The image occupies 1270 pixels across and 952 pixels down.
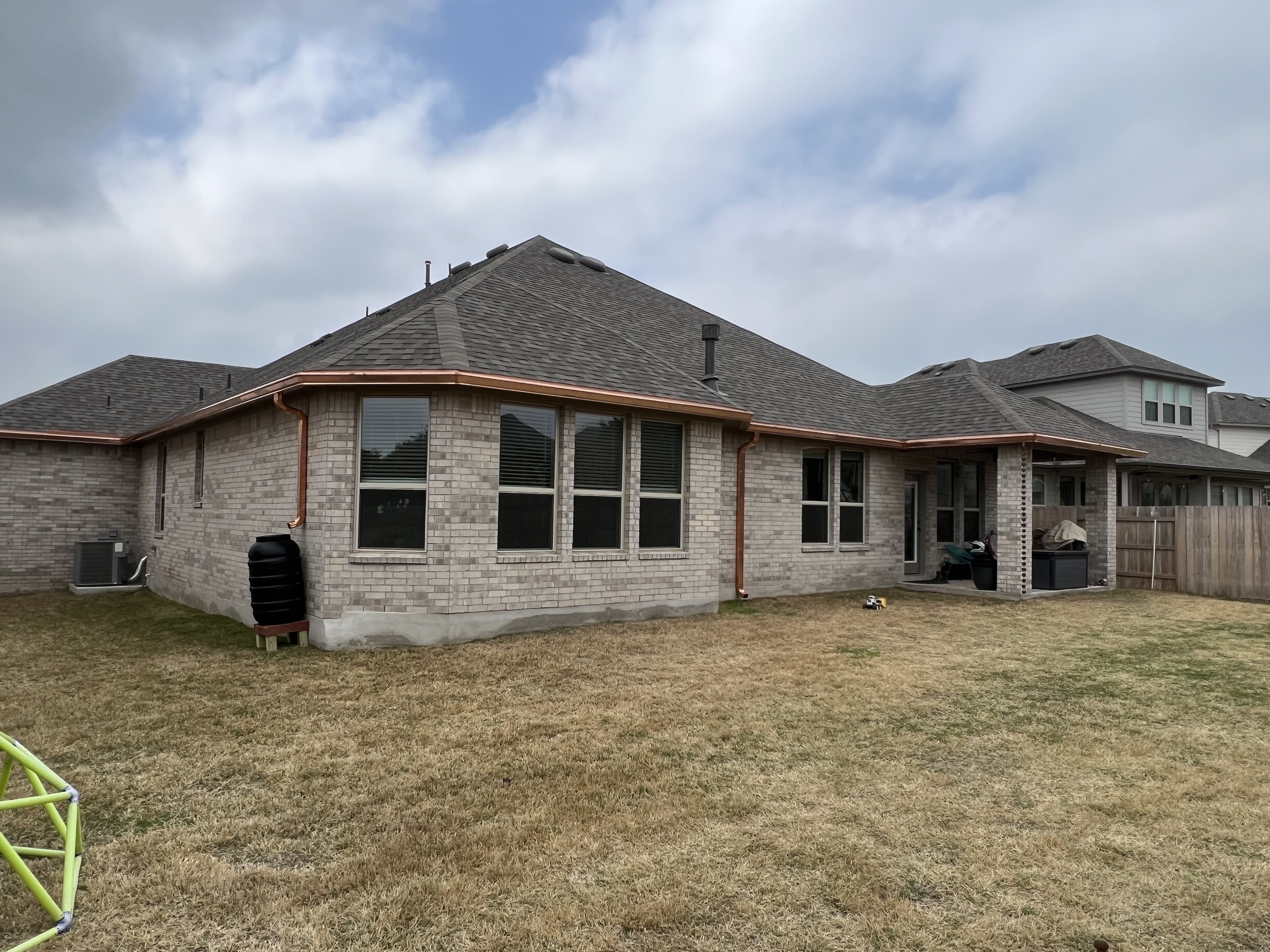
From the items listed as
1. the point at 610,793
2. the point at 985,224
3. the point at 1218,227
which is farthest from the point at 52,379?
the point at 1218,227

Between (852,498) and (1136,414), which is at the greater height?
(1136,414)

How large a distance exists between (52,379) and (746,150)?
1841 cm

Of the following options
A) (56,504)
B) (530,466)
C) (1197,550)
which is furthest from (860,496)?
(56,504)

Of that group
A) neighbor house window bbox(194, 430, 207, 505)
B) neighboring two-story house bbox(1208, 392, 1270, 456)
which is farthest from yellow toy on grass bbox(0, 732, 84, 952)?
neighboring two-story house bbox(1208, 392, 1270, 456)

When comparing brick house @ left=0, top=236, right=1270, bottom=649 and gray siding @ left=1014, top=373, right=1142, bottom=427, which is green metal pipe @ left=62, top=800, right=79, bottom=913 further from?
gray siding @ left=1014, top=373, right=1142, bottom=427

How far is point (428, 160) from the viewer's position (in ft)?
64.4

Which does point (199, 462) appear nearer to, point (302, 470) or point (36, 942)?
point (302, 470)

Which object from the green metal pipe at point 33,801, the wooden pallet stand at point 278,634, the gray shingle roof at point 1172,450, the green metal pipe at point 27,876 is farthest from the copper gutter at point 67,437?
the gray shingle roof at point 1172,450

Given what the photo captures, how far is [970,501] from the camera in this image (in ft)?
54.5

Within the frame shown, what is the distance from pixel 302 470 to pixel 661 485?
4757 mm

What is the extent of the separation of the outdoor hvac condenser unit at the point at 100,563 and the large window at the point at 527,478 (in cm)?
Answer: 1074

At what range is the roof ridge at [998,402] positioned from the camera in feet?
44.4

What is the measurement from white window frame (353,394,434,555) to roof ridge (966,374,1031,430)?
10.7m

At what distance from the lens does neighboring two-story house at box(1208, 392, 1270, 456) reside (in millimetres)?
31078
